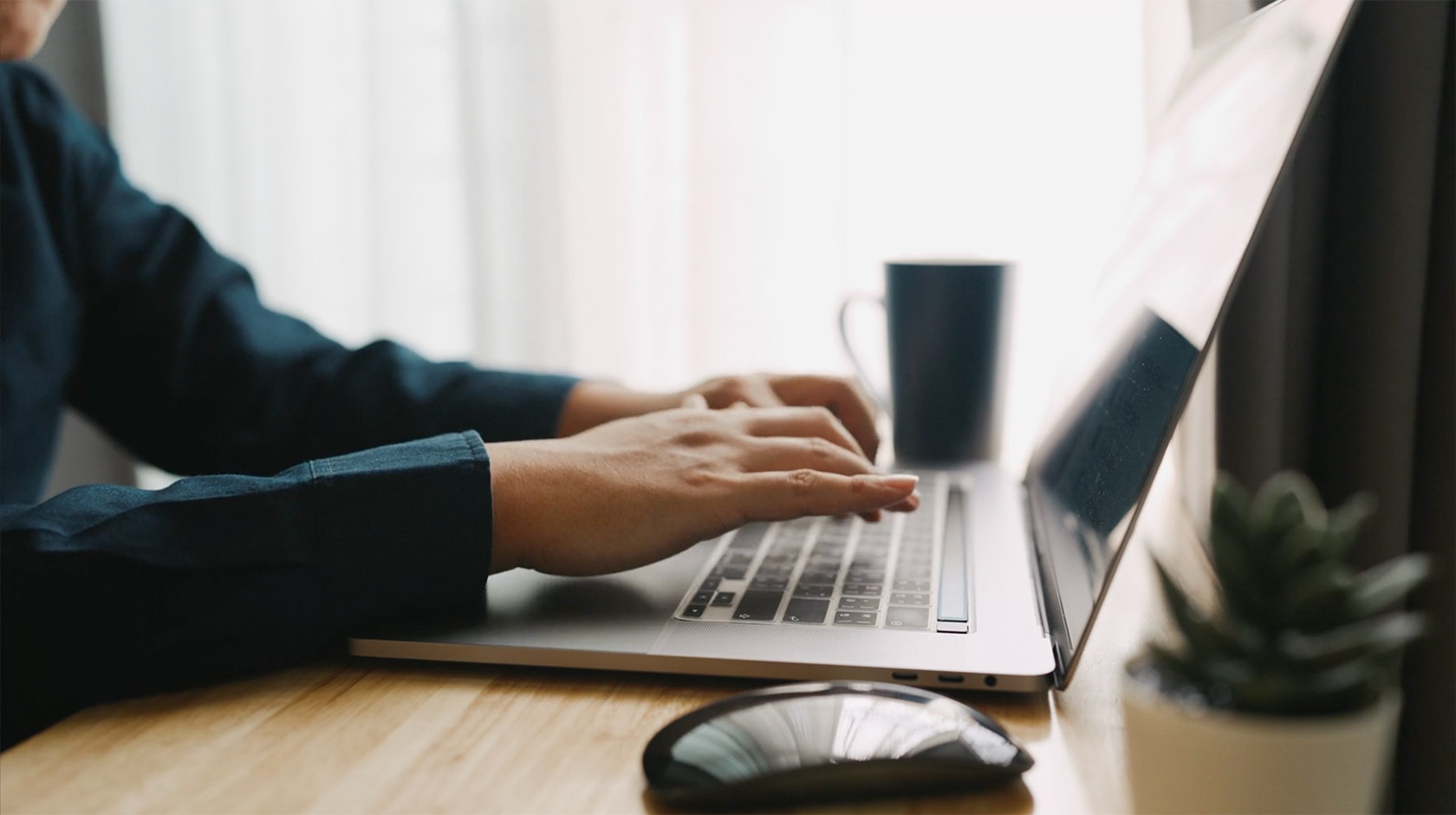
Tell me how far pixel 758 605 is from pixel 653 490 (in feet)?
0.27

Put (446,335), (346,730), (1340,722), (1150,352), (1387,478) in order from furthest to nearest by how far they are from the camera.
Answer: (446,335)
(1387,478)
(1150,352)
(346,730)
(1340,722)

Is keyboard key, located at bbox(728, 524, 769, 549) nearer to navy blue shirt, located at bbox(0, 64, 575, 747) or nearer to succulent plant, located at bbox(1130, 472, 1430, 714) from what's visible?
navy blue shirt, located at bbox(0, 64, 575, 747)

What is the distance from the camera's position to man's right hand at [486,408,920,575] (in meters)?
0.55

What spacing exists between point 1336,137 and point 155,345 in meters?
1.01

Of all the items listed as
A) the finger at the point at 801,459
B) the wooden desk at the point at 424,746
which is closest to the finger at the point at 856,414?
the finger at the point at 801,459

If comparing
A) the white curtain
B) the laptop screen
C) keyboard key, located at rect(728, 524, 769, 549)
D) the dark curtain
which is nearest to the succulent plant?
the laptop screen

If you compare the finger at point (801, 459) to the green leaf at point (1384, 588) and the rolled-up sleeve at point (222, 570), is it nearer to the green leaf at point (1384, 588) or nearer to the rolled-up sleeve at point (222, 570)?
the rolled-up sleeve at point (222, 570)

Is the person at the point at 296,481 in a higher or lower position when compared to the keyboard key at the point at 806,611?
higher

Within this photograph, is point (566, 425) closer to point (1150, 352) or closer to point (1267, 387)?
point (1150, 352)

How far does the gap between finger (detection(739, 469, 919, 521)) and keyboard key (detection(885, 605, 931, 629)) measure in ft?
0.23

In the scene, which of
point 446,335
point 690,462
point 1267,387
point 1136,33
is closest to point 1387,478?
point 1267,387

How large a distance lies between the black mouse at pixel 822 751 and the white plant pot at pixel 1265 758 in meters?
0.07

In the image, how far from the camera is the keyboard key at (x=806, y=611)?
1.69 feet

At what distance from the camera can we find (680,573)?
0.60m
